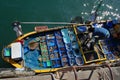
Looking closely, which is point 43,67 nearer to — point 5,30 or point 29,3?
point 5,30

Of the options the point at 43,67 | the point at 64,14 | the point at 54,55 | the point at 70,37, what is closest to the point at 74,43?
the point at 70,37

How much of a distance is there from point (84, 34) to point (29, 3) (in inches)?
255

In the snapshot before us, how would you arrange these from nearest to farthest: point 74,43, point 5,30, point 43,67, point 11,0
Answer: point 43,67 < point 74,43 < point 5,30 < point 11,0

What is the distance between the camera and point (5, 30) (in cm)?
1930

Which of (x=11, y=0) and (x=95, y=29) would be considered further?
(x=11, y=0)

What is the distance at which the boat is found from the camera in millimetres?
15969

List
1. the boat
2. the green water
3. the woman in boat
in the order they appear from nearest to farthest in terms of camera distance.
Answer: the boat → the woman in boat → the green water

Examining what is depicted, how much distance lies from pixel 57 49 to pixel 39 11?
532 centimetres

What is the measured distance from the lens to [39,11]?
21062 mm

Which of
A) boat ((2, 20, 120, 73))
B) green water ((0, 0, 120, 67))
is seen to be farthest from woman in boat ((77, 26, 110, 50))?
green water ((0, 0, 120, 67))

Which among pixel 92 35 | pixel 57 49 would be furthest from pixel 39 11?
pixel 92 35

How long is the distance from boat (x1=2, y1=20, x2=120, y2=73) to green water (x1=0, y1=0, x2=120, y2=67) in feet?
7.87

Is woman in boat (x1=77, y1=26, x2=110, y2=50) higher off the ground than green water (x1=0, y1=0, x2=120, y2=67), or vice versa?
green water (x1=0, y1=0, x2=120, y2=67)

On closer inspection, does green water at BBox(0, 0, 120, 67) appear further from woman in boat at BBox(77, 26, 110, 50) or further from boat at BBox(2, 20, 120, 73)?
woman in boat at BBox(77, 26, 110, 50)
